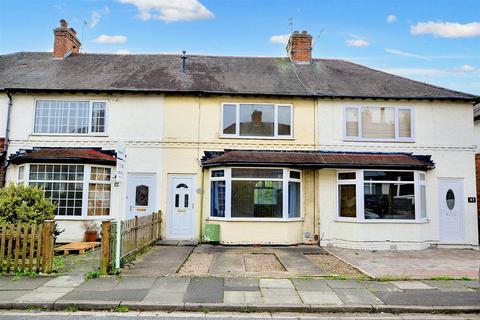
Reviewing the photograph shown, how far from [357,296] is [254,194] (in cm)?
690

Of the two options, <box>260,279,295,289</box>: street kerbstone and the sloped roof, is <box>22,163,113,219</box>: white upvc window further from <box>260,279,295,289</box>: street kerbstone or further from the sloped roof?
<box>260,279,295,289</box>: street kerbstone

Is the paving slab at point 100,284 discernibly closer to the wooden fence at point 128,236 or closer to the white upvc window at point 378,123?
the wooden fence at point 128,236

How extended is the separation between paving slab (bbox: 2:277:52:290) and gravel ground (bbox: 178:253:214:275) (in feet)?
9.97

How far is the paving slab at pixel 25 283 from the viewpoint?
7.48 meters

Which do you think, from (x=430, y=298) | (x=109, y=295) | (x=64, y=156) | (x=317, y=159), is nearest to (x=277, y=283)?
(x=430, y=298)

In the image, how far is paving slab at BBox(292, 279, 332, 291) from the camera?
769cm

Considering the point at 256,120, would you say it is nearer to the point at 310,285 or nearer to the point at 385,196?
the point at 385,196

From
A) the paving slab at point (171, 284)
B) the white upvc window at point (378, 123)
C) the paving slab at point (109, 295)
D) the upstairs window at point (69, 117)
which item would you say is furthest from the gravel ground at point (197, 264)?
the white upvc window at point (378, 123)

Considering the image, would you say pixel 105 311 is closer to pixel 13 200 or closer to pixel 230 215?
pixel 13 200

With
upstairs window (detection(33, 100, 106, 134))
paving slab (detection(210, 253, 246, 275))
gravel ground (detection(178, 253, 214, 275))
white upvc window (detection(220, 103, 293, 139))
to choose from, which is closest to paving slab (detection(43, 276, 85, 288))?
gravel ground (detection(178, 253, 214, 275))

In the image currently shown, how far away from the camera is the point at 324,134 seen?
14641 mm

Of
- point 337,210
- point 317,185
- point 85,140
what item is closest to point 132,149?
point 85,140

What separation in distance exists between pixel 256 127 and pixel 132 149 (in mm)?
4980

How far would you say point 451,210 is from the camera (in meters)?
14.2
